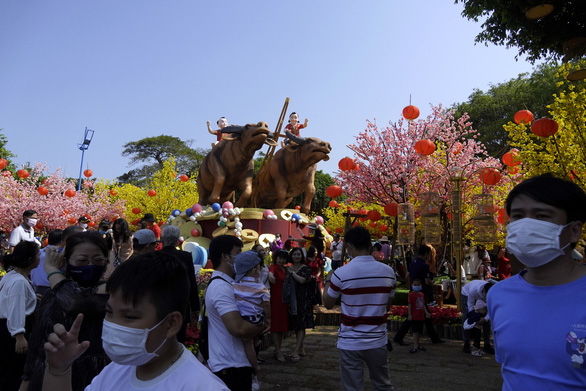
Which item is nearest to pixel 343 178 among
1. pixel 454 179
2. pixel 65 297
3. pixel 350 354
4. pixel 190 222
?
pixel 190 222

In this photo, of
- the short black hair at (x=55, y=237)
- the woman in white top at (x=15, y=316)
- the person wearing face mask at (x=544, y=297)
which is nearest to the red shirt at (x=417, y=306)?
the short black hair at (x=55, y=237)

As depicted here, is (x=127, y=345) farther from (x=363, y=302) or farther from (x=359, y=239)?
(x=359, y=239)

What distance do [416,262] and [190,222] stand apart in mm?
9376

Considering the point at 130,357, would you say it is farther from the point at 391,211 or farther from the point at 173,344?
the point at 391,211

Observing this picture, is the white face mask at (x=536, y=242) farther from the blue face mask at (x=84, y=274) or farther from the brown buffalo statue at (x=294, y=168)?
the brown buffalo statue at (x=294, y=168)

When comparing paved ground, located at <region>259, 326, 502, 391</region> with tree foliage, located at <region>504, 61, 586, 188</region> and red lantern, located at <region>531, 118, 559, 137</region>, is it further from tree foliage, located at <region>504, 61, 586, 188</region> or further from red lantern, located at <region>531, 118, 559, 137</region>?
tree foliage, located at <region>504, 61, 586, 188</region>

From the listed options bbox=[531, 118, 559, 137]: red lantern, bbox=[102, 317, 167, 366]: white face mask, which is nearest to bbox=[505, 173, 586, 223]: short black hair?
bbox=[102, 317, 167, 366]: white face mask

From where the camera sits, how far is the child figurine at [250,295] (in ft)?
10.9

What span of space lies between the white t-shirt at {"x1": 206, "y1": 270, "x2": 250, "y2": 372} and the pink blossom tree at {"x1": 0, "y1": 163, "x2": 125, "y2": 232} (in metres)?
23.4

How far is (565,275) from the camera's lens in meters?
1.87

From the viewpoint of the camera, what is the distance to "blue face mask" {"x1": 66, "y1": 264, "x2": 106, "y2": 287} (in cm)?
282

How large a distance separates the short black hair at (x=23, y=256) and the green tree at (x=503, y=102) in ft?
100

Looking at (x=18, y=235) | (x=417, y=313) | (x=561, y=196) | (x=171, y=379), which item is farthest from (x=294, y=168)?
(x=171, y=379)

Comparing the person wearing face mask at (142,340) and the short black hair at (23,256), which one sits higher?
the short black hair at (23,256)
